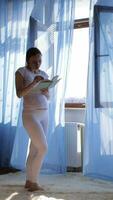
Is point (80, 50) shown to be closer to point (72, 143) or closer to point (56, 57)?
point (56, 57)

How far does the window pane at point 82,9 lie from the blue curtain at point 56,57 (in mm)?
138

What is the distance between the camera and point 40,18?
396 cm

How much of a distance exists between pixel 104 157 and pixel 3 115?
1.36 meters

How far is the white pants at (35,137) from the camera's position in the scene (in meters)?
2.95

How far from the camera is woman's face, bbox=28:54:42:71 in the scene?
3.02 metres

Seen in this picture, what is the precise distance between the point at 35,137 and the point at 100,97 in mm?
951

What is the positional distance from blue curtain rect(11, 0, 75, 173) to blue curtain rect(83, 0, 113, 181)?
303 mm

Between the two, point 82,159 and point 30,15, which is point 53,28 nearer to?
point 30,15

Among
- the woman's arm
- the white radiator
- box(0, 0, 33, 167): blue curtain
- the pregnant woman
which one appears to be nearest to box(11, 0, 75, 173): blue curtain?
the white radiator

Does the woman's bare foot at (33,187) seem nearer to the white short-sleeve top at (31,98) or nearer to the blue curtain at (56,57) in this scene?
the white short-sleeve top at (31,98)

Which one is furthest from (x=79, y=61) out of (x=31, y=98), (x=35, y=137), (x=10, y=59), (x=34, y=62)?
(x=35, y=137)

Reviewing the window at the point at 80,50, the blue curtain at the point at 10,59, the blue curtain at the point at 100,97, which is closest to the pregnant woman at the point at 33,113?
the blue curtain at the point at 100,97

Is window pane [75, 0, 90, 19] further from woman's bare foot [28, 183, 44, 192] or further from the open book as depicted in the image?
woman's bare foot [28, 183, 44, 192]

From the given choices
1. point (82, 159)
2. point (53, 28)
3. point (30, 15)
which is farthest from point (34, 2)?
point (82, 159)
